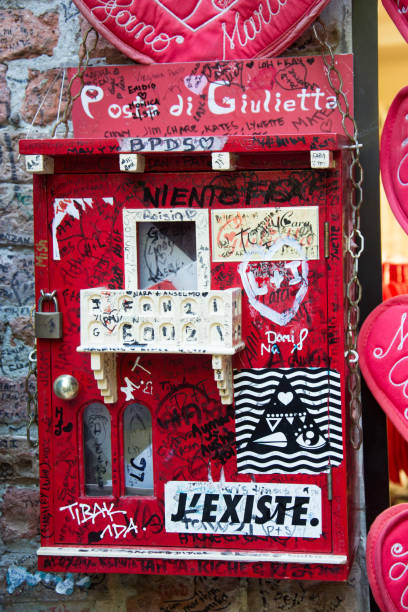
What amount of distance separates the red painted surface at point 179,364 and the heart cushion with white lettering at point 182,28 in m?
0.53

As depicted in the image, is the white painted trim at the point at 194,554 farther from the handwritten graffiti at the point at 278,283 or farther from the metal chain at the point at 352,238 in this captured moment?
the handwritten graffiti at the point at 278,283

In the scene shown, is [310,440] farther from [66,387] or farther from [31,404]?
[31,404]

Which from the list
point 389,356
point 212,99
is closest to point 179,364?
point 389,356

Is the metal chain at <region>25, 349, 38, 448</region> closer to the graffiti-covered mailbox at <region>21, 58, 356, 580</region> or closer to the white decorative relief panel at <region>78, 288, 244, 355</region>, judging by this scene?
the graffiti-covered mailbox at <region>21, 58, 356, 580</region>

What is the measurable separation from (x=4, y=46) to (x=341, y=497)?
2.06 m

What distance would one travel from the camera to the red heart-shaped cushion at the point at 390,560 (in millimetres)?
2564

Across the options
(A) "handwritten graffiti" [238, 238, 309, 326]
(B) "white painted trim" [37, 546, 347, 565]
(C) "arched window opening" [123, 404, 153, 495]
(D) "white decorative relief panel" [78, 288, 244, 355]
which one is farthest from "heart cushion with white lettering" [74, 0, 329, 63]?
(B) "white painted trim" [37, 546, 347, 565]

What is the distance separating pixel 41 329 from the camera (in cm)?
255

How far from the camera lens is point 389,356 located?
2666 millimetres

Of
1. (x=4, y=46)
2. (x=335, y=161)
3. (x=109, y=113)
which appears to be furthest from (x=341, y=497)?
(x=4, y=46)

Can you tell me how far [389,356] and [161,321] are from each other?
0.82m

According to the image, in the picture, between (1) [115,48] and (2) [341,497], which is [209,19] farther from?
(2) [341,497]

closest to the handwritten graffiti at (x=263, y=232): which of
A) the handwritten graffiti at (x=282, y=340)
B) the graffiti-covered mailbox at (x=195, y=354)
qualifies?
the graffiti-covered mailbox at (x=195, y=354)

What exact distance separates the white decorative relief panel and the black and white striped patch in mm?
182
